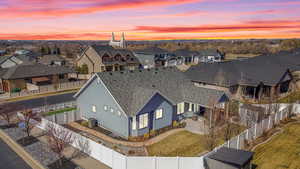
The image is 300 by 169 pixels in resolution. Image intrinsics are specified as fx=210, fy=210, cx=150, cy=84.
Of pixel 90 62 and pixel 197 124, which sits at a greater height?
pixel 90 62

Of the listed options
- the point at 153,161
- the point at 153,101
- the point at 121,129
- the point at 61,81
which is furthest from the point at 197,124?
the point at 61,81

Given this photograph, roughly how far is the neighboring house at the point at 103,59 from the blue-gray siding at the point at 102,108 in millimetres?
35029

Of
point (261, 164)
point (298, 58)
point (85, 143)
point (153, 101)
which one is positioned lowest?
point (261, 164)

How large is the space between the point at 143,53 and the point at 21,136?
A: 69.2m

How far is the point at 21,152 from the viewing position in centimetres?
1961

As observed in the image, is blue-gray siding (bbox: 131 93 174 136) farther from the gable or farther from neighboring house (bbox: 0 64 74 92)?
neighboring house (bbox: 0 64 74 92)

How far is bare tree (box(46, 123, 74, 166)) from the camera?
1704 centimetres

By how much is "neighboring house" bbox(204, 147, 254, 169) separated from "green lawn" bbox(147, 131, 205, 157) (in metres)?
4.56

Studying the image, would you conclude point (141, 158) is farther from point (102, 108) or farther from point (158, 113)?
point (102, 108)

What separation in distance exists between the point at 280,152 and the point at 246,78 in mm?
21938

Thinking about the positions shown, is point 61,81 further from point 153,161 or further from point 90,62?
point 153,161

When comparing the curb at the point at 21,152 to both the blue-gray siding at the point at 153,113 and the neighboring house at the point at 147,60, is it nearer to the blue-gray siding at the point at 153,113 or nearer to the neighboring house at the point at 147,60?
the blue-gray siding at the point at 153,113

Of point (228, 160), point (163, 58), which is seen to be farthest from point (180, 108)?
point (163, 58)

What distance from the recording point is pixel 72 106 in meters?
35.2
